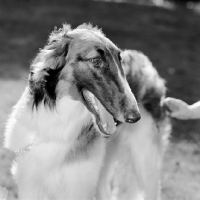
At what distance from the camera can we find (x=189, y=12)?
1922 cm

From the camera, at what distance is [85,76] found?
3.59m

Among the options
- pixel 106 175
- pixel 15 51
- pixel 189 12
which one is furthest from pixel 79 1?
pixel 106 175

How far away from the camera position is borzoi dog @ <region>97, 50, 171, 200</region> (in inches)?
176

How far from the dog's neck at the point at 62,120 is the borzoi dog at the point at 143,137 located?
67 centimetres

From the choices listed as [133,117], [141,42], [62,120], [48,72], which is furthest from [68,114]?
[141,42]

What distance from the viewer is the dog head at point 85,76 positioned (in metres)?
3.53

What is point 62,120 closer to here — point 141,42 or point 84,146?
→ point 84,146

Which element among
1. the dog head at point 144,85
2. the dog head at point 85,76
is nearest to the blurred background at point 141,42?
the dog head at point 144,85

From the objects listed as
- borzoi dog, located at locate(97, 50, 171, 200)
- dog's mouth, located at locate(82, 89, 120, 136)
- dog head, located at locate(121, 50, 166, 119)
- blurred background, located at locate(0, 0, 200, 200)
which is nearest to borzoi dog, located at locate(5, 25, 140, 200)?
dog's mouth, located at locate(82, 89, 120, 136)

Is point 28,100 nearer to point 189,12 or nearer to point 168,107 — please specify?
point 168,107

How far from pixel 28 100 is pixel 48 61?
1.34 feet

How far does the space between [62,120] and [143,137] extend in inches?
40.0

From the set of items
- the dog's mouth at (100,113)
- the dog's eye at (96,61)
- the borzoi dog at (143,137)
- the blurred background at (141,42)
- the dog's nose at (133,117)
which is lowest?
the blurred background at (141,42)

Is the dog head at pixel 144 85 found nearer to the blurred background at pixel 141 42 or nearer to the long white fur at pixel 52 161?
the long white fur at pixel 52 161
